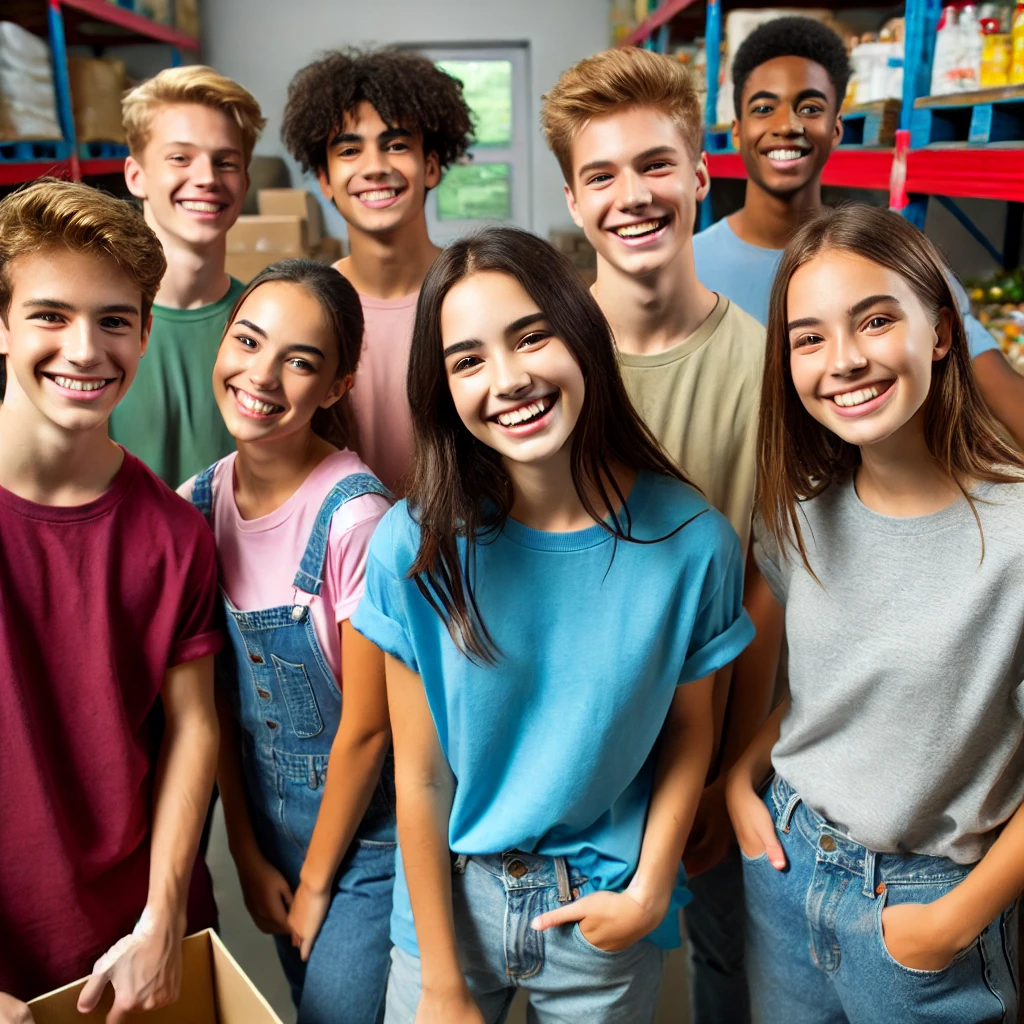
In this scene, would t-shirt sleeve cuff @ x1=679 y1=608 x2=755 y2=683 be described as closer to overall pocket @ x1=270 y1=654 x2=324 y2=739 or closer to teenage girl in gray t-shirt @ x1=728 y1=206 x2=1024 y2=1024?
teenage girl in gray t-shirt @ x1=728 y1=206 x2=1024 y2=1024

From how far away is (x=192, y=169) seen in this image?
190 cm

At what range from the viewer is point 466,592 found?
4.11 feet

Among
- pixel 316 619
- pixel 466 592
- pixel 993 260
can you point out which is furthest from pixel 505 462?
pixel 993 260

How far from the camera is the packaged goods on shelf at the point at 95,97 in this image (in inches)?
192

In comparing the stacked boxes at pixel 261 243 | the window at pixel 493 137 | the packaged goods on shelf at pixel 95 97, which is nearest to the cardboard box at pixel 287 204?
the stacked boxes at pixel 261 243

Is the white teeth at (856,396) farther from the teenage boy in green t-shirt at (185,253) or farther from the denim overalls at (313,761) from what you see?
the teenage boy in green t-shirt at (185,253)

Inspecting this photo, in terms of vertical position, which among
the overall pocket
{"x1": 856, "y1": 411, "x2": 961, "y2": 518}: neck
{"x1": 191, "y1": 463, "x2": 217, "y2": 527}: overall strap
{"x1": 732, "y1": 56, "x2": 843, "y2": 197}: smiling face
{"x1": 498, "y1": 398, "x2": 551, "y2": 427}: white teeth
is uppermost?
{"x1": 732, "y1": 56, "x2": 843, "y2": 197}: smiling face

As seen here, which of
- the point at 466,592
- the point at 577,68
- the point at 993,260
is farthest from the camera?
the point at 993,260

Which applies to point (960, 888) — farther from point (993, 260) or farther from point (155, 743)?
point (993, 260)

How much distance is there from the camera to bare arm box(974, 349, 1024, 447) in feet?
5.37

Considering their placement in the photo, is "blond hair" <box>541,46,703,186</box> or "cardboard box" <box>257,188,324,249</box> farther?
"cardboard box" <box>257,188,324,249</box>

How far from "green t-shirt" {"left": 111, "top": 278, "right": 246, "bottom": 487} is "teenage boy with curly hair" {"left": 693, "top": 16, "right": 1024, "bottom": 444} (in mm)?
995

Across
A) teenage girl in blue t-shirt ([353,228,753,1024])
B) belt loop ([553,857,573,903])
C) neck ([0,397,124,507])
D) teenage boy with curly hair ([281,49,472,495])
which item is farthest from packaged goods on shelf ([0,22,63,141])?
belt loop ([553,857,573,903])

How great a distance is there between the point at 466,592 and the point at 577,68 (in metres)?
0.89
